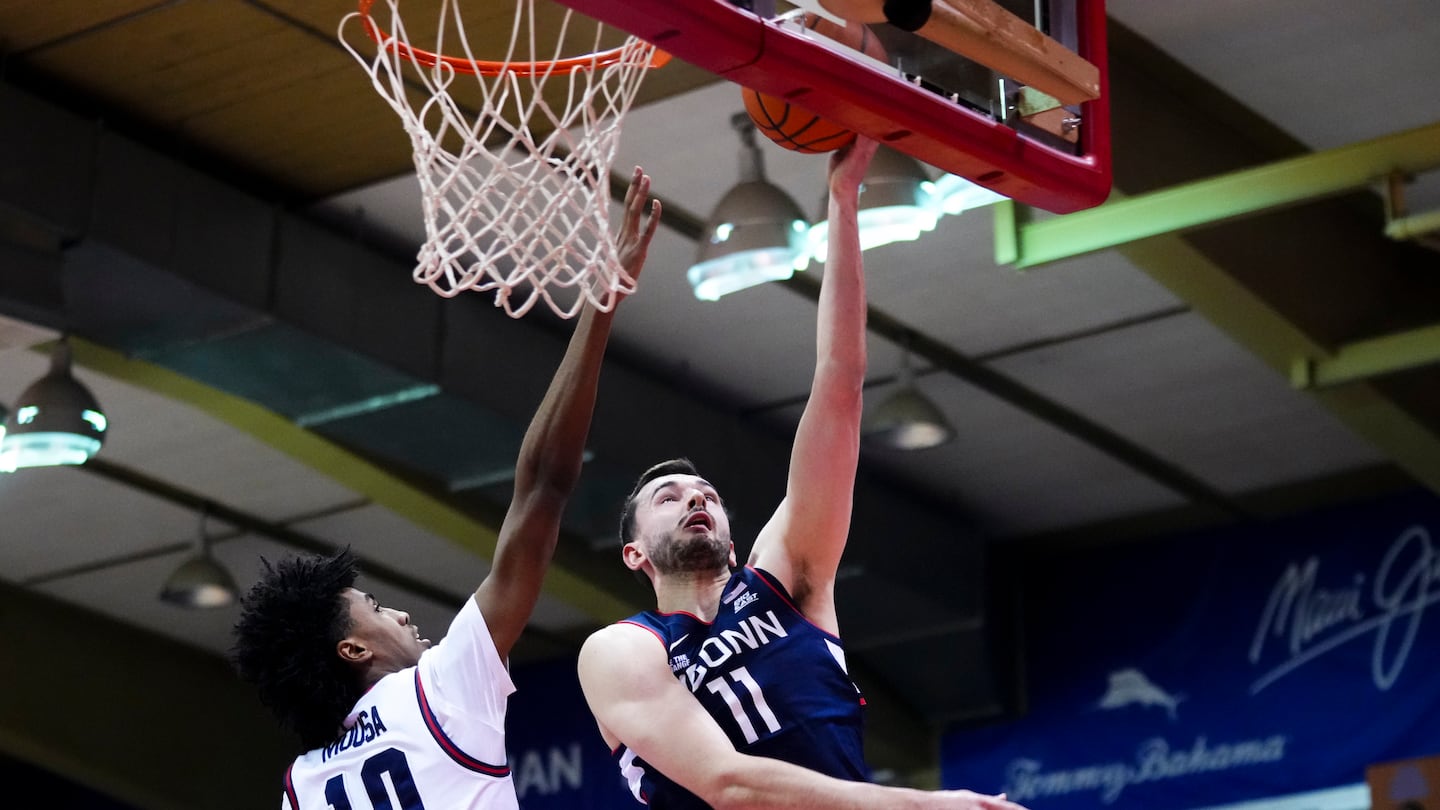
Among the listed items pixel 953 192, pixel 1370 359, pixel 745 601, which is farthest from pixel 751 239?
pixel 745 601

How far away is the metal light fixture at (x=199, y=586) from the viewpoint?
12.5 meters

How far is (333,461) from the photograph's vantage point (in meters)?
11.4

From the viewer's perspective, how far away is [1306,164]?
8570 mm

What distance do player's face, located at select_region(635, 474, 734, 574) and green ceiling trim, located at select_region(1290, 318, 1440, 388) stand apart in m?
5.71

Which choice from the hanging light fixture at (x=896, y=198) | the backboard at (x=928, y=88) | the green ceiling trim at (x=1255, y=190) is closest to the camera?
the backboard at (x=928, y=88)

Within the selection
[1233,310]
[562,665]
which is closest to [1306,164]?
[1233,310]

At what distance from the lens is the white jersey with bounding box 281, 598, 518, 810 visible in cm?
422

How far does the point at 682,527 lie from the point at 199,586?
8163 millimetres

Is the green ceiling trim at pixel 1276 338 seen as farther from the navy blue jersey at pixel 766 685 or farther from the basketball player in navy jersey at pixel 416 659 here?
the basketball player in navy jersey at pixel 416 659

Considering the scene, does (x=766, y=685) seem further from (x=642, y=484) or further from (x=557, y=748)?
(x=557, y=748)

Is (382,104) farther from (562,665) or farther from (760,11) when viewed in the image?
(562,665)

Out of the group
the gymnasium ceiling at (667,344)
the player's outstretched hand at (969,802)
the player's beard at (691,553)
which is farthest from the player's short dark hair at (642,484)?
the gymnasium ceiling at (667,344)

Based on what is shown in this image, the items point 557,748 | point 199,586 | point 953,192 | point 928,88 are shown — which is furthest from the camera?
point 557,748

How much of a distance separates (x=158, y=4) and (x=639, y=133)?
2232mm
